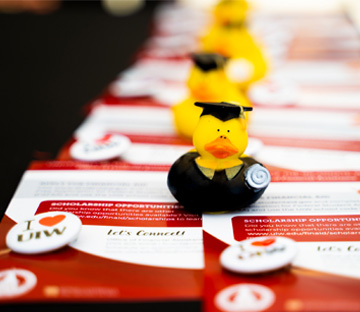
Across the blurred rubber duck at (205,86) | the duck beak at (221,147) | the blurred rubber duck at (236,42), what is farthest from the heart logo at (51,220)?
the blurred rubber duck at (236,42)

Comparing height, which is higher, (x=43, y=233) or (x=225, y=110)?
(x=225, y=110)

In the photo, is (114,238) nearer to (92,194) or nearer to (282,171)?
(92,194)

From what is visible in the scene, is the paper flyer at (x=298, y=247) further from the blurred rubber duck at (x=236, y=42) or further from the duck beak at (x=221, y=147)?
the blurred rubber duck at (x=236, y=42)

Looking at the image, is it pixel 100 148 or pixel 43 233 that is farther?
pixel 100 148

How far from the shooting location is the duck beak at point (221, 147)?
0.74m

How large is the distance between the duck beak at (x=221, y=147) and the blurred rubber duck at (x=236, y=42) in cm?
67

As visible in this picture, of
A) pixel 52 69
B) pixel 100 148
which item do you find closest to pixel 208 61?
pixel 100 148

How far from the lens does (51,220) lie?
2.37 ft

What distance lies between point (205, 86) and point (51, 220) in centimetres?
50

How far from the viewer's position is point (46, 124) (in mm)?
1286

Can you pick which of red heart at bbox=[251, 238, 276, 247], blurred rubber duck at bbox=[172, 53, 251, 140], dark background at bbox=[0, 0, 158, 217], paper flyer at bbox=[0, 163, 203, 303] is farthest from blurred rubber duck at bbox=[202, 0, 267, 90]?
red heart at bbox=[251, 238, 276, 247]

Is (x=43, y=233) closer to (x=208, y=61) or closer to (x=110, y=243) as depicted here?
(x=110, y=243)

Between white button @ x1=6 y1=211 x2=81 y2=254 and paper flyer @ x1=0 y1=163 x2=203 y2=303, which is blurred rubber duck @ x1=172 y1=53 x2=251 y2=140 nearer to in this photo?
paper flyer @ x1=0 y1=163 x2=203 y2=303

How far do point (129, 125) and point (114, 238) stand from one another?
1.86 ft
